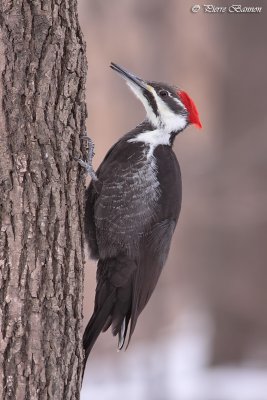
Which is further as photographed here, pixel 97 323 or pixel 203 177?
pixel 203 177

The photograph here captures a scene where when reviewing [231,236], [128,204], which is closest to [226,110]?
[231,236]

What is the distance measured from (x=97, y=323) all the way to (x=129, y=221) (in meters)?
0.56

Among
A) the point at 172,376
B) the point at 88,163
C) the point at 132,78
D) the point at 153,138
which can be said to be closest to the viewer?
the point at 88,163

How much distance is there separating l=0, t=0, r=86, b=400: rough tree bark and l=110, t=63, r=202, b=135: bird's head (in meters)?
1.25

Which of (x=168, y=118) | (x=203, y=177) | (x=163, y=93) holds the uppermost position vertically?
(x=203, y=177)

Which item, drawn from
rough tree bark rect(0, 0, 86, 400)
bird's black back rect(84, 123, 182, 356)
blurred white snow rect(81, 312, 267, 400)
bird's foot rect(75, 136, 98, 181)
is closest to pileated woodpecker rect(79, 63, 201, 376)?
bird's black back rect(84, 123, 182, 356)

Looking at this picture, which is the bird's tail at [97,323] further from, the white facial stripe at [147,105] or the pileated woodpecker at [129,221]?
the white facial stripe at [147,105]

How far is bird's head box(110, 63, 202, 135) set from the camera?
3957 mm

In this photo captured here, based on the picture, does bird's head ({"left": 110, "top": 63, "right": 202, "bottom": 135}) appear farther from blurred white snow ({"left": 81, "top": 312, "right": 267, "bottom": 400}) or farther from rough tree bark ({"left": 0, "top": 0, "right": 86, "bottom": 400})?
blurred white snow ({"left": 81, "top": 312, "right": 267, "bottom": 400})

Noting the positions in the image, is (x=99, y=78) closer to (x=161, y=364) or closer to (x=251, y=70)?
(x=251, y=70)

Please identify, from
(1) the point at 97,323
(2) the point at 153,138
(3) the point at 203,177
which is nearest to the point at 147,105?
(2) the point at 153,138

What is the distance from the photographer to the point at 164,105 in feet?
13.0

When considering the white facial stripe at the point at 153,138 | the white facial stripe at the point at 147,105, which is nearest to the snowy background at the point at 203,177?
the white facial stripe at the point at 147,105

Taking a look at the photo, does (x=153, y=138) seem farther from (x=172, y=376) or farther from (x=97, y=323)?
(x=172, y=376)
